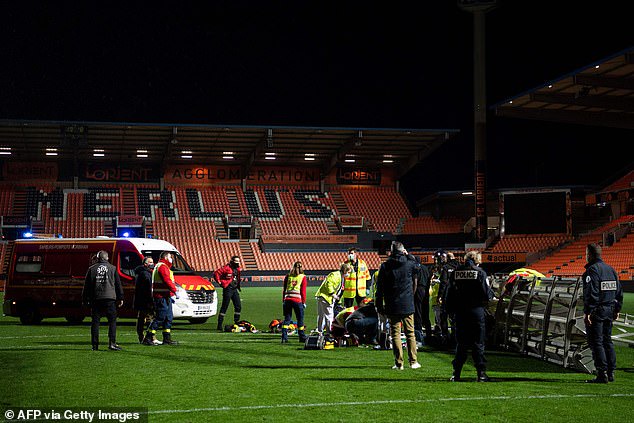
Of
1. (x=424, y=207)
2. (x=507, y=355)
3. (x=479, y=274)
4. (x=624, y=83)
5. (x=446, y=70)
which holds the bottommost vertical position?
(x=507, y=355)

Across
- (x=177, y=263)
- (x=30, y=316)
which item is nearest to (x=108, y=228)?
(x=177, y=263)

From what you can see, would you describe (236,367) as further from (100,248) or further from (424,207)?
(424,207)

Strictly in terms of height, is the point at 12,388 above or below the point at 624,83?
below

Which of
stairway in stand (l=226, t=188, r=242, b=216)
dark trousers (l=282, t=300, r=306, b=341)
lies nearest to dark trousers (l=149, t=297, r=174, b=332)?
dark trousers (l=282, t=300, r=306, b=341)

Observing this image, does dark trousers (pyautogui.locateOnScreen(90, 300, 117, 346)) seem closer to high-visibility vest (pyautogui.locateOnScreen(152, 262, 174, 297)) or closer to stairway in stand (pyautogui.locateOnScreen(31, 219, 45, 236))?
high-visibility vest (pyautogui.locateOnScreen(152, 262, 174, 297))

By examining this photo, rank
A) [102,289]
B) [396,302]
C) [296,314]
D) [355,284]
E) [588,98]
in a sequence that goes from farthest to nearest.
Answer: [588,98]
[355,284]
[296,314]
[102,289]
[396,302]

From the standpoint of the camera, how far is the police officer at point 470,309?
10.5 metres

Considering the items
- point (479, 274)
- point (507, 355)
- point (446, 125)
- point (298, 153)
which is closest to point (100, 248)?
point (507, 355)

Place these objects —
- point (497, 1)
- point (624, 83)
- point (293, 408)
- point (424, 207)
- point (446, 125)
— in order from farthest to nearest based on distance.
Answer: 1. point (446, 125)
2. point (424, 207)
3. point (497, 1)
4. point (624, 83)
5. point (293, 408)

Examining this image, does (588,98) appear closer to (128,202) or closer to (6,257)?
(128,202)

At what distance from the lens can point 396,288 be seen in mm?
11891

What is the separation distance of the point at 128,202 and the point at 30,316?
3854 centimetres

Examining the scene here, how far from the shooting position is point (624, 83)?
1628 inches

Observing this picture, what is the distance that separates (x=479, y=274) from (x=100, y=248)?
48.8 ft
